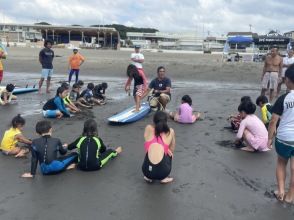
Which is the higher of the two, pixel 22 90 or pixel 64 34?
pixel 64 34

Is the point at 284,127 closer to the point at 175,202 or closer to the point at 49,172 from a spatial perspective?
the point at 175,202

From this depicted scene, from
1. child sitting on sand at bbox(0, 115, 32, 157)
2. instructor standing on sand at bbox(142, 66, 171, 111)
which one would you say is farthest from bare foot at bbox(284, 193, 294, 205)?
instructor standing on sand at bbox(142, 66, 171, 111)

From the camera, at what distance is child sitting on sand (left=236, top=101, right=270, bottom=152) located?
22.3 feet

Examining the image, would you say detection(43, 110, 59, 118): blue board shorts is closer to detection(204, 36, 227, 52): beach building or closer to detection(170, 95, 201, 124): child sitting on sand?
detection(170, 95, 201, 124): child sitting on sand

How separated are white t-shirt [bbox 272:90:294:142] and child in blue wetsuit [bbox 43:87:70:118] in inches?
247

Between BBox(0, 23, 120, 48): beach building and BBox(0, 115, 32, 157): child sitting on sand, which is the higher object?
BBox(0, 23, 120, 48): beach building

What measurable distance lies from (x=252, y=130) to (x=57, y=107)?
17.0 feet

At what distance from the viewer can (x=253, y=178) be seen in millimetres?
5676

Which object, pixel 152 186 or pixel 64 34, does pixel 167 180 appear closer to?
pixel 152 186

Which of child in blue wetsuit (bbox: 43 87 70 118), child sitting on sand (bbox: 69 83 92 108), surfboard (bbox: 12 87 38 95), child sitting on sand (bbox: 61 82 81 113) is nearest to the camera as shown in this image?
child in blue wetsuit (bbox: 43 87 70 118)

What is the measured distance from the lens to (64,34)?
312 ft

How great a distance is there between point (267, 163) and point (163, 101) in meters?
4.52

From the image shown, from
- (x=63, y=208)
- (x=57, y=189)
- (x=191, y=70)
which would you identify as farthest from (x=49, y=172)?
(x=191, y=70)

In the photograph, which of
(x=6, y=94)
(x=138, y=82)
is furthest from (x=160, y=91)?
(x=6, y=94)
